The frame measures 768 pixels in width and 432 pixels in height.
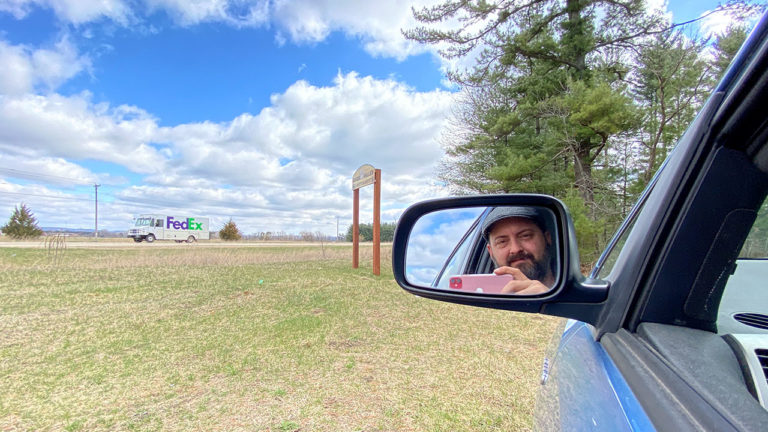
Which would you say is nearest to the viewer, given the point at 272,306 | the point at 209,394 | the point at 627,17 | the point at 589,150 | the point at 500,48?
the point at 209,394

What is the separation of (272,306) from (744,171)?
645 centimetres

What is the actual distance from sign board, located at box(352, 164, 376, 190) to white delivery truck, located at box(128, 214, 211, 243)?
3281 centimetres

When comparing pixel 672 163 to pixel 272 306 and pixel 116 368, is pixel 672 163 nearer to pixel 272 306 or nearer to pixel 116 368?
pixel 116 368

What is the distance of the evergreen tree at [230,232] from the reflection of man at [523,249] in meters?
51.5

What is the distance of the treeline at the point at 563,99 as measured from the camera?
8125 mm

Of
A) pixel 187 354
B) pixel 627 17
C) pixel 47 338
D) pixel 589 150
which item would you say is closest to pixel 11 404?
pixel 187 354

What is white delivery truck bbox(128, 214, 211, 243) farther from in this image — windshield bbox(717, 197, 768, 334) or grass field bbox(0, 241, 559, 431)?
windshield bbox(717, 197, 768, 334)

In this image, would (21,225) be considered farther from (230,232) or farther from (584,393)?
(584,393)

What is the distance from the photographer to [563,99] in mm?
9578

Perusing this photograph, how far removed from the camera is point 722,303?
762 mm

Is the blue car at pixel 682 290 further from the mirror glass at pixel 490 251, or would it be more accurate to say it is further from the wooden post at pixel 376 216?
the wooden post at pixel 376 216

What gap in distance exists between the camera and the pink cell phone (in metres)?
0.97

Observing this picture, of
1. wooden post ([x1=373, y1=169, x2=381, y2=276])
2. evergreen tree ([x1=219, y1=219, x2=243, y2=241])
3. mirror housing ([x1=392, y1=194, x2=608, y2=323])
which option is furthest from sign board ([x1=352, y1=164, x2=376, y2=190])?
evergreen tree ([x1=219, y1=219, x2=243, y2=241])

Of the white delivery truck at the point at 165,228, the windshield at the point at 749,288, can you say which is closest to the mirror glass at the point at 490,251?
the windshield at the point at 749,288
